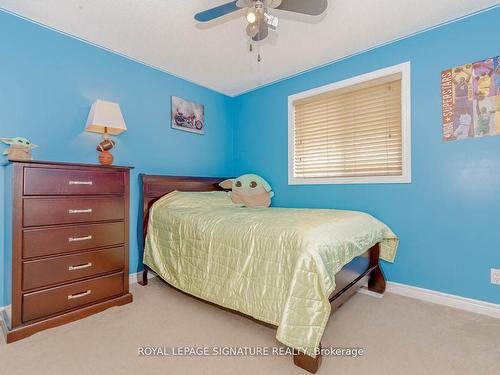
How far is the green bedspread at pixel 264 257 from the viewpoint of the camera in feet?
4.52

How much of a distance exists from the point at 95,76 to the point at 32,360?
228cm

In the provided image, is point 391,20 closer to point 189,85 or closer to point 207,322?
point 189,85

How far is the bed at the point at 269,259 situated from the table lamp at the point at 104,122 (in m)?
0.47

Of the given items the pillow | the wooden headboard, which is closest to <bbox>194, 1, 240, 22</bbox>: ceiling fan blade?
the pillow

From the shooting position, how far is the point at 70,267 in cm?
188

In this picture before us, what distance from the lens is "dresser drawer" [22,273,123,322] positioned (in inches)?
67.3

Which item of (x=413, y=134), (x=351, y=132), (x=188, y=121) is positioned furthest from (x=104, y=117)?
(x=413, y=134)

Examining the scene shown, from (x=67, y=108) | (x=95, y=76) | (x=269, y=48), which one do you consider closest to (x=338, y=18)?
(x=269, y=48)

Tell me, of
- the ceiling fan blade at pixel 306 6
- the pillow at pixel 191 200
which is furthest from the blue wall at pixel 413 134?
the ceiling fan blade at pixel 306 6

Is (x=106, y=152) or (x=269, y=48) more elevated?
(x=269, y=48)

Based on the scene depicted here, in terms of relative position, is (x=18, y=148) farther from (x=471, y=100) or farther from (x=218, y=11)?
(x=471, y=100)

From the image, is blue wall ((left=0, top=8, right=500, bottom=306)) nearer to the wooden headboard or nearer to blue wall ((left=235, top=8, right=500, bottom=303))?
blue wall ((left=235, top=8, right=500, bottom=303))

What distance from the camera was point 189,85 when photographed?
3338mm

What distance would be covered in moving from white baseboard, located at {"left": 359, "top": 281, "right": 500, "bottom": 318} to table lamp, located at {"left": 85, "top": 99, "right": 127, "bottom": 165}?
2.66 m
